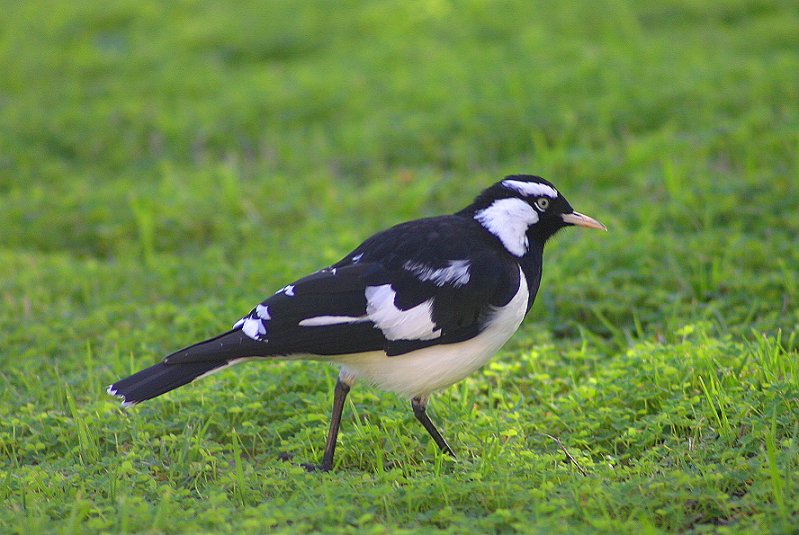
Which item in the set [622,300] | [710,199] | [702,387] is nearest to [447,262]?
[702,387]

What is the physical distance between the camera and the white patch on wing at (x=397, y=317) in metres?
3.72

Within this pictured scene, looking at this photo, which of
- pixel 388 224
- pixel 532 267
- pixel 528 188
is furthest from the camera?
pixel 388 224

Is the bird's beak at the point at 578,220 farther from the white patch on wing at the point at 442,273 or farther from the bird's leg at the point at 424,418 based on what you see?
the bird's leg at the point at 424,418

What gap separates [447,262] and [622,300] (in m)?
1.67

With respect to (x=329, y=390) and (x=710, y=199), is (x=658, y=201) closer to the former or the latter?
(x=710, y=199)

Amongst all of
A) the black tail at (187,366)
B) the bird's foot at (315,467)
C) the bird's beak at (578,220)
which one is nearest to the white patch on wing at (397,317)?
the black tail at (187,366)

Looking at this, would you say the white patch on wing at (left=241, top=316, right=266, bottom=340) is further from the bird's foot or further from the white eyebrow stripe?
the white eyebrow stripe

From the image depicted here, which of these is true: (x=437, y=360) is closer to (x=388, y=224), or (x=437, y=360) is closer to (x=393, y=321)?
(x=393, y=321)

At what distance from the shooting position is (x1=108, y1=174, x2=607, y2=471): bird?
3.69 metres

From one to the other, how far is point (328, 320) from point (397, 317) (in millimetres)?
256

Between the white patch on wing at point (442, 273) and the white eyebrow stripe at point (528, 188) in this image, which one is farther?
the white eyebrow stripe at point (528, 188)

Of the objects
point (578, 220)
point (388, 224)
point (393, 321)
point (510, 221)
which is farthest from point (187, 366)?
point (388, 224)

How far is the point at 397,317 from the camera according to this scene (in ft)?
12.3

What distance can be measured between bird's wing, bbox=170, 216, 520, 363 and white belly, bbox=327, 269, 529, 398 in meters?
0.04
